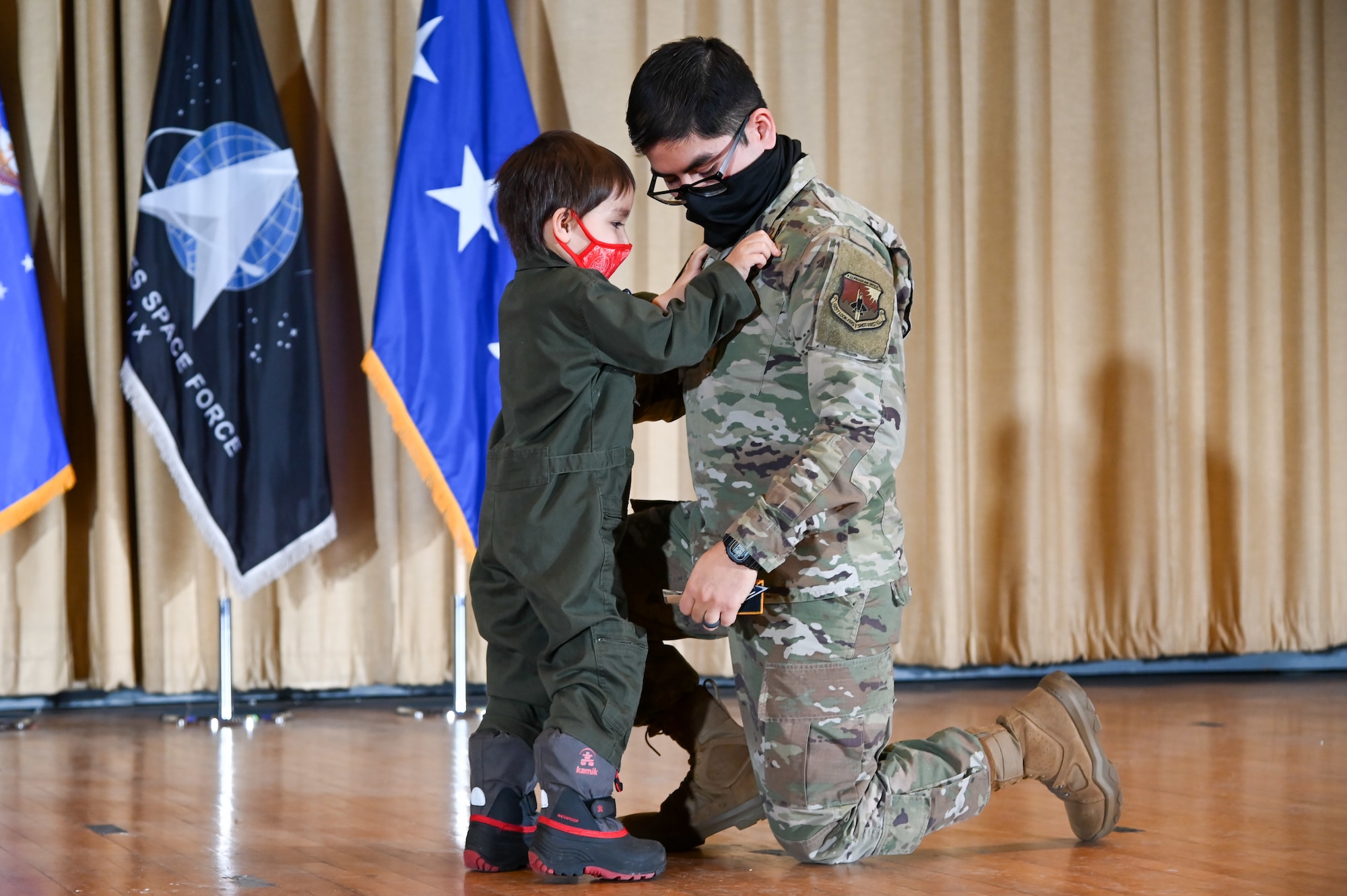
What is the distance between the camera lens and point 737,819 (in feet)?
7.03

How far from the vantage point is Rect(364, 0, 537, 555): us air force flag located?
12.9ft

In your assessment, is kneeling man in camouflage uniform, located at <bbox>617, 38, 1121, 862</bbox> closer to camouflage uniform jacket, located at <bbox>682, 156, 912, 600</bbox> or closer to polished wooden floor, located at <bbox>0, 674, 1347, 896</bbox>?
camouflage uniform jacket, located at <bbox>682, 156, 912, 600</bbox>

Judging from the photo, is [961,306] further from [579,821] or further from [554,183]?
[579,821]

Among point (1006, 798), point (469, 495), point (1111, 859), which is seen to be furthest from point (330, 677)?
point (1111, 859)

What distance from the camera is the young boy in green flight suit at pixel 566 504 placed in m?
1.93

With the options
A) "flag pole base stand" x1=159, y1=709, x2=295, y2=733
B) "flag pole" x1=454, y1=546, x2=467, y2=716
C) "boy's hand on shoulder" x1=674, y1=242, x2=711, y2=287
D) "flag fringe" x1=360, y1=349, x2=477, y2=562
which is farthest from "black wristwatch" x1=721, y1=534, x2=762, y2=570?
"flag pole base stand" x1=159, y1=709, x2=295, y2=733

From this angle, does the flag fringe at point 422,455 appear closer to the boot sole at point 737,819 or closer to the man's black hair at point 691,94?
the boot sole at point 737,819

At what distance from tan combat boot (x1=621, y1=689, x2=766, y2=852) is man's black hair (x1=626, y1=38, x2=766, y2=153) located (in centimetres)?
94

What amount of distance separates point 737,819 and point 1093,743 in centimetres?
58

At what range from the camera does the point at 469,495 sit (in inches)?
154

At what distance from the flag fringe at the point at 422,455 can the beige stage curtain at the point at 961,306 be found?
0.38 metres

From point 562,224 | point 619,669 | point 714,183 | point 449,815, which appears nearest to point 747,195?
point 714,183

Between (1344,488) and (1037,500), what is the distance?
1214 millimetres

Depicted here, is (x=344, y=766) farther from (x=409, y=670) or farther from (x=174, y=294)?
(x=174, y=294)
